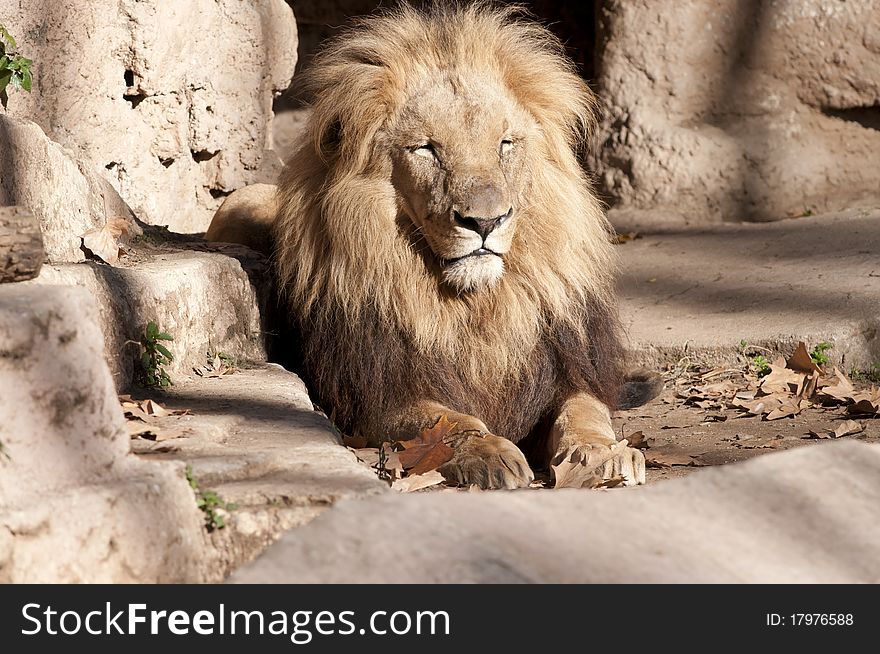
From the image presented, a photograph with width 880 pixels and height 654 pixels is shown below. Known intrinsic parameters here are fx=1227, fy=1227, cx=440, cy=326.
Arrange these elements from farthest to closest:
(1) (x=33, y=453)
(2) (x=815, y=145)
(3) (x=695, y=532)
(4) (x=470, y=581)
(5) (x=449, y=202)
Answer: (2) (x=815, y=145) < (5) (x=449, y=202) < (1) (x=33, y=453) < (3) (x=695, y=532) < (4) (x=470, y=581)

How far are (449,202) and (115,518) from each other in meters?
2.02

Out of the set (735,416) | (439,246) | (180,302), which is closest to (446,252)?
(439,246)

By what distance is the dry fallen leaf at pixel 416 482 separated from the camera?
3904mm

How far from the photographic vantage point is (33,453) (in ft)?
9.10

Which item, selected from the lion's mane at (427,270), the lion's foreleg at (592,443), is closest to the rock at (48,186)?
the lion's mane at (427,270)

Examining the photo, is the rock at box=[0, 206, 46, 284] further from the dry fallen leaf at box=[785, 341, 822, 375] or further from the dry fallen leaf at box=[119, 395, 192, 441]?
the dry fallen leaf at box=[785, 341, 822, 375]

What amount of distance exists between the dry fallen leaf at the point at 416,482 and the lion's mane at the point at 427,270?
0.66 meters

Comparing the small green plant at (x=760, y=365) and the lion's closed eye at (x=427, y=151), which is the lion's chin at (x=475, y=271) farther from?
the small green plant at (x=760, y=365)

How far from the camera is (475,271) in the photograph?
4.41 meters

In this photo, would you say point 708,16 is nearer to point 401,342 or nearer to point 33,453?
point 401,342

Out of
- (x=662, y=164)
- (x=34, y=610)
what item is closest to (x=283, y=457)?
(x=34, y=610)

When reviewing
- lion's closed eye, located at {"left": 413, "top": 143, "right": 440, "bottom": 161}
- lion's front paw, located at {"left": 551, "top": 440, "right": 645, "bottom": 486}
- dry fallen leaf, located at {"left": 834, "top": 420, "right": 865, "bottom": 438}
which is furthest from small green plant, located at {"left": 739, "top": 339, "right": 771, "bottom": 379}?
lion's closed eye, located at {"left": 413, "top": 143, "right": 440, "bottom": 161}

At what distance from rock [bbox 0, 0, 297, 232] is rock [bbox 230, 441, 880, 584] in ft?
13.0

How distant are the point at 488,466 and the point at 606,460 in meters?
0.41
